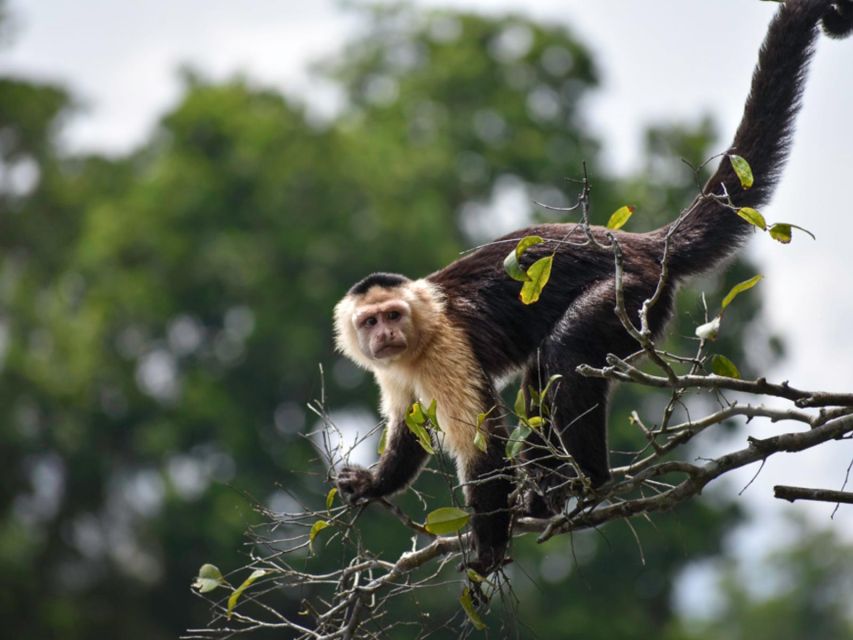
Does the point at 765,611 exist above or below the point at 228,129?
below

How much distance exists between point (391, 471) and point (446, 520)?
2149 mm

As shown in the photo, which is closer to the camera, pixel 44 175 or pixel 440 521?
pixel 440 521

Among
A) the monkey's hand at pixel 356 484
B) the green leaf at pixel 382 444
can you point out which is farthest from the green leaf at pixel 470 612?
the monkey's hand at pixel 356 484

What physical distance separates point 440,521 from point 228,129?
36.0 meters

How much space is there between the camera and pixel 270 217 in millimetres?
40719

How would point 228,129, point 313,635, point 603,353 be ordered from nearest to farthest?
point 313,635 < point 603,353 < point 228,129

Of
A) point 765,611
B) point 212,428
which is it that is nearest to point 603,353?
point 212,428

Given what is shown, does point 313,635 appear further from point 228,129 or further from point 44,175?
point 44,175

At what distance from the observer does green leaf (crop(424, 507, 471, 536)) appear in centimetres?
692

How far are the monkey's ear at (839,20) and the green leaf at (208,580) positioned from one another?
491 centimetres

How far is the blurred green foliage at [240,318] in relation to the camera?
37062mm

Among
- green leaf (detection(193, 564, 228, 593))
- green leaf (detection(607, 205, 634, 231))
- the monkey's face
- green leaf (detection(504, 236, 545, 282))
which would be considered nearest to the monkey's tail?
green leaf (detection(607, 205, 634, 231))

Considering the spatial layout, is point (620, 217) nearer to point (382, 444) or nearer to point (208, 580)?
point (382, 444)

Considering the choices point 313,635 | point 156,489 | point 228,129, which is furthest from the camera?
point 228,129
